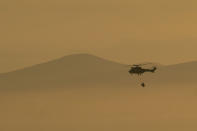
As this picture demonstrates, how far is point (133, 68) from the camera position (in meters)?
182

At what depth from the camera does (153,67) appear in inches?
7520

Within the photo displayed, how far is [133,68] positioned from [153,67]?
9821 millimetres
